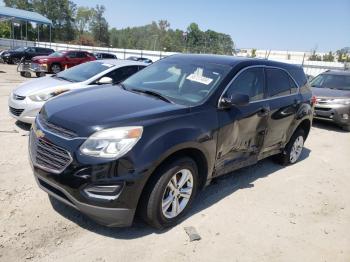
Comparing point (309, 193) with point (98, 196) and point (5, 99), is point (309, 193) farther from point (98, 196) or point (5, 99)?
point (5, 99)

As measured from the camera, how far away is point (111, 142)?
3219 mm

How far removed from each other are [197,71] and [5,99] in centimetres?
776

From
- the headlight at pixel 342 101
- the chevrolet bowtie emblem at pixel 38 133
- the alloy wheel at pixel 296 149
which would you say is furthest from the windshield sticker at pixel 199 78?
the headlight at pixel 342 101

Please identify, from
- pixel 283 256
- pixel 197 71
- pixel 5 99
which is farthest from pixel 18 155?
pixel 5 99

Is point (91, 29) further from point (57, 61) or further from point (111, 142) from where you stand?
point (111, 142)

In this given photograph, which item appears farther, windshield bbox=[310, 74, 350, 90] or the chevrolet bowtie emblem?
windshield bbox=[310, 74, 350, 90]

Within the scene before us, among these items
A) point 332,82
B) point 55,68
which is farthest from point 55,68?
point 332,82

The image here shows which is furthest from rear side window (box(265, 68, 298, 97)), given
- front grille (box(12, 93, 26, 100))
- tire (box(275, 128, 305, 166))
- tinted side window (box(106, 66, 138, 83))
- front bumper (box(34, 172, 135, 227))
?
front grille (box(12, 93, 26, 100))

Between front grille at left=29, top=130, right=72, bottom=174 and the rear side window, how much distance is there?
3.22m

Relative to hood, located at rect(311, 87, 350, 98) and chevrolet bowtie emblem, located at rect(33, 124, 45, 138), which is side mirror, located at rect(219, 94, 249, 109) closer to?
chevrolet bowtie emblem, located at rect(33, 124, 45, 138)

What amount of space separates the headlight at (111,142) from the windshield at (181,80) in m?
0.94

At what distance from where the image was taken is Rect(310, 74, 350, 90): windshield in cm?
1118

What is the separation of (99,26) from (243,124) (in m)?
114

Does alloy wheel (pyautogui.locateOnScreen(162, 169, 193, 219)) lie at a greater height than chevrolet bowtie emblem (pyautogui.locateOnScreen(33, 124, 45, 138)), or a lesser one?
lesser
